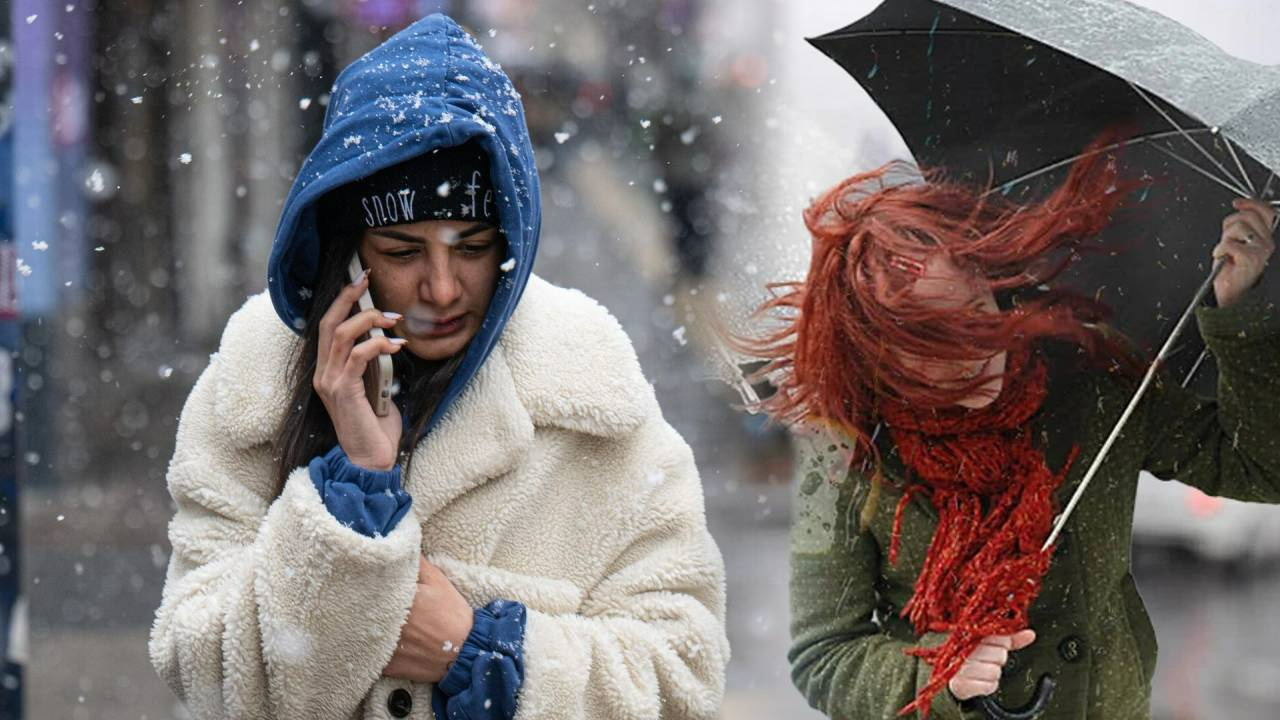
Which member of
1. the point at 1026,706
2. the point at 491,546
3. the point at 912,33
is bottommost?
the point at 1026,706

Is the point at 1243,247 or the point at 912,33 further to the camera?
the point at 912,33

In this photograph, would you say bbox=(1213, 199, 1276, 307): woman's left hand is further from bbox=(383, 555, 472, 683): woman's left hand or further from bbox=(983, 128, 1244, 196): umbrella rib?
bbox=(383, 555, 472, 683): woman's left hand

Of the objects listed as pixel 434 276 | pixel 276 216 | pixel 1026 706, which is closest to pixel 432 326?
pixel 434 276

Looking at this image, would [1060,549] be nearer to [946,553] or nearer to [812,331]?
[946,553]

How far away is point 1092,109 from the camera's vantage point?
277cm

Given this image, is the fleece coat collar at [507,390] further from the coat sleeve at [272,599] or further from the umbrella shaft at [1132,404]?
the umbrella shaft at [1132,404]

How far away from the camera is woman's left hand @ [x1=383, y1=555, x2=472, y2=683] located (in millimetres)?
2818

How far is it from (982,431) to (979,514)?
14 cm

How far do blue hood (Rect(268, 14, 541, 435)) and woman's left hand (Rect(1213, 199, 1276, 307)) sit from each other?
1.12 meters

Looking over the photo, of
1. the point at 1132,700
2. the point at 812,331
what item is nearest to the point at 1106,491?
the point at 1132,700

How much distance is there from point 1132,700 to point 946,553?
17.4 inches

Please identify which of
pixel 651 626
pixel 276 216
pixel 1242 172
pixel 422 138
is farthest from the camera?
pixel 276 216

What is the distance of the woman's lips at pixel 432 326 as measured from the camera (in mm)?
2863

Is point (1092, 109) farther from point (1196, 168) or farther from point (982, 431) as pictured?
point (982, 431)
